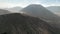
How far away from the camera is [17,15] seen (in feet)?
22.2

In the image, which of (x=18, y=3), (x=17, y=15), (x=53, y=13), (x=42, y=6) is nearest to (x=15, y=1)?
(x=18, y=3)

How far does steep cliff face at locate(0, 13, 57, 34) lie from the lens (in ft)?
21.8

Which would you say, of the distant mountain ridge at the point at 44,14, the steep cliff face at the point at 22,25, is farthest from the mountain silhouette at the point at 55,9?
the steep cliff face at the point at 22,25

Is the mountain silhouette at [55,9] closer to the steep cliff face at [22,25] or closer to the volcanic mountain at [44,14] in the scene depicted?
the volcanic mountain at [44,14]

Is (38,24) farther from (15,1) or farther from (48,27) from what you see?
(15,1)

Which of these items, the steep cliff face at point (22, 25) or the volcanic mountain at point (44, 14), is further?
the steep cliff face at point (22, 25)

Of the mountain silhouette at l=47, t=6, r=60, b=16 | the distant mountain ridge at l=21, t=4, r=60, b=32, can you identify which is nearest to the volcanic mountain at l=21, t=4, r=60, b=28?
the distant mountain ridge at l=21, t=4, r=60, b=32

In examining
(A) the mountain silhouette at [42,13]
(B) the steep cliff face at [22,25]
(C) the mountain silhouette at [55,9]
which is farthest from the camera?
(B) the steep cliff face at [22,25]

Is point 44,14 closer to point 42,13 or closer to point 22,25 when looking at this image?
point 42,13

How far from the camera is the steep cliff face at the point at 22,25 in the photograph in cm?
666

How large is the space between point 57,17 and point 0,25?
8.78ft

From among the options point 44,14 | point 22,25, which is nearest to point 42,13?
point 44,14

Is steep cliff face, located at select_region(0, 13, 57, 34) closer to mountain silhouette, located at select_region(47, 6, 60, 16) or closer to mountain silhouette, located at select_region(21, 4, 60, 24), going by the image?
mountain silhouette, located at select_region(21, 4, 60, 24)

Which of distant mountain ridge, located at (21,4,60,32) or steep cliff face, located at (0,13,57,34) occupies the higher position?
distant mountain ridge, located at (21,4,60,32)
